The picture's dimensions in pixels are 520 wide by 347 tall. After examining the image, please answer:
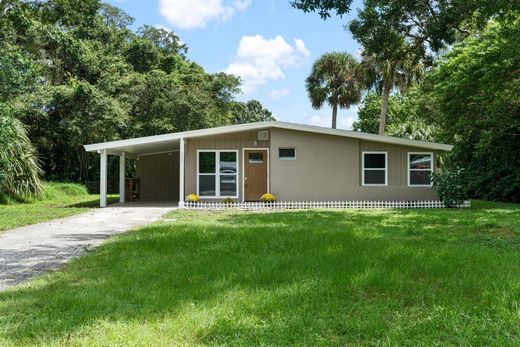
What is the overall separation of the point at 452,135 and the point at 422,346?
1929 cm

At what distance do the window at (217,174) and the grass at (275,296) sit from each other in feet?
30.5

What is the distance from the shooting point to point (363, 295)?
13.3 feet

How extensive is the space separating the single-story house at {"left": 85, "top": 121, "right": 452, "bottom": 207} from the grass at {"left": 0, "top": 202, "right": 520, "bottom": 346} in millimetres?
9101

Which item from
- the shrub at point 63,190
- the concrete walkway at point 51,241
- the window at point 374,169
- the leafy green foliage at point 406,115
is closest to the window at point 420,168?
the window at point 374,169

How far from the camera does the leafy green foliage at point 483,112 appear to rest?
53.1 feet

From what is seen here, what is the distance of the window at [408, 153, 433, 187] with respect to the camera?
1617 centimetres

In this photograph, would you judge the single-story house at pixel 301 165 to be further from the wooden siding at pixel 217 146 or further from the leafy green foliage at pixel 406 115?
the leafy green foliage at pixel 406 115

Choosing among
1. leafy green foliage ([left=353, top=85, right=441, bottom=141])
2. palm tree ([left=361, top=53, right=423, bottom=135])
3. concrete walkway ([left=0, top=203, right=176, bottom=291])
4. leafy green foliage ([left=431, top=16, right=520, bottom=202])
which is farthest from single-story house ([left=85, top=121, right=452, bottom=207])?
palm tree ([left=361, top=53, right=423, bottom=135])

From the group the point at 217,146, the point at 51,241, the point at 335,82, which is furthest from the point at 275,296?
the point at 335,82

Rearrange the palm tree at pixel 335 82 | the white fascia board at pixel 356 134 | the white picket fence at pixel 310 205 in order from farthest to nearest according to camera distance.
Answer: the palm tree at pixel 335 82
the white fascia board at pixel 356 134
the white picket fence at pixel 310 205

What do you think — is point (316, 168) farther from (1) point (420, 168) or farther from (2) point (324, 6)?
(2) point (324, 6)

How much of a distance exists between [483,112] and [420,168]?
4968 millimetres

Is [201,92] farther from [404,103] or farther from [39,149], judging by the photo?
[404,103]

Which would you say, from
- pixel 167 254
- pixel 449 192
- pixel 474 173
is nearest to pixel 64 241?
pixel 167 254
